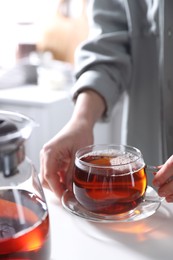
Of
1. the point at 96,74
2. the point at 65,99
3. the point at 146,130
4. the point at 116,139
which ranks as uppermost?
the point at 96,74

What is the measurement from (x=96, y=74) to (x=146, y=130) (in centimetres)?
22

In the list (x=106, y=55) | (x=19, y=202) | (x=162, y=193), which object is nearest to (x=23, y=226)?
(x=19, y=202)

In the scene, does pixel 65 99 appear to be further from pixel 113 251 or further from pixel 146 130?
pixel 113 251

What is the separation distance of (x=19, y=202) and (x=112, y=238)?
0.40ft

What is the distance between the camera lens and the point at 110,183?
0.45 m

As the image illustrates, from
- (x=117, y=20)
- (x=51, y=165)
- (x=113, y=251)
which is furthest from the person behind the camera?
(x=117, y=20)

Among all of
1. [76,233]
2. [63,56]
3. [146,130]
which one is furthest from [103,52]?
[63,56]

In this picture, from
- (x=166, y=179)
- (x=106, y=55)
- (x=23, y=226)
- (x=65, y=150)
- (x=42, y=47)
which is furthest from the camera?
(x=42, y=47)

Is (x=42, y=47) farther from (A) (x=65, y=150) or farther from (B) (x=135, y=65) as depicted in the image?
(A) (x=65, y=150)

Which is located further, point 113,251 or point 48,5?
point 48,5

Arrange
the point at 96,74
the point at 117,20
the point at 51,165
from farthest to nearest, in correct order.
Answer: the point at 117,20 → the point at 96,74 → the point at 51,165

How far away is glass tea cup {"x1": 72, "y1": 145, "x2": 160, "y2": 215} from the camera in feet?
1.50

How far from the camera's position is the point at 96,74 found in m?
0.77

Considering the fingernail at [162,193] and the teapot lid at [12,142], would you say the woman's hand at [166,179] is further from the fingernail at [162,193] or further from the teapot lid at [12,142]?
the teapot lid at [12,142]
